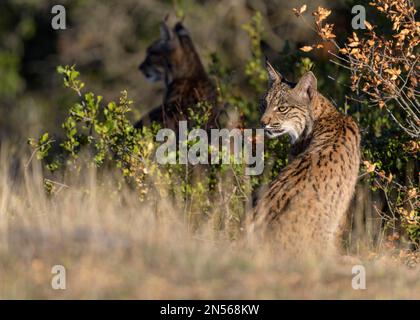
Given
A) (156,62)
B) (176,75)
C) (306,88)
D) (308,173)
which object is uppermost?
(156,62)

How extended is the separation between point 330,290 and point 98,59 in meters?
16.0

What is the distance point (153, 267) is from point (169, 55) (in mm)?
7103

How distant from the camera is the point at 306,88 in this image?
838 cm

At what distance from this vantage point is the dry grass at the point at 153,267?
18.8 feet

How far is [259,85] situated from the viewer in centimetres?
1180

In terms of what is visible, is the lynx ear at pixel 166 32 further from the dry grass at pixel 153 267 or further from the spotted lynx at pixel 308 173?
the dry grass at pixel 153 267

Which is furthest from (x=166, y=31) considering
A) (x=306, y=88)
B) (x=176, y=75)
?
(x=306, y=88)

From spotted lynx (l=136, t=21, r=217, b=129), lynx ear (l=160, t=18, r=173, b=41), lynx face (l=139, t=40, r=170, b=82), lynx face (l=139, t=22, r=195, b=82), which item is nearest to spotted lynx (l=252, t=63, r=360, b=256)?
spotted lynx (l=136, t=21, r=217, b=129)

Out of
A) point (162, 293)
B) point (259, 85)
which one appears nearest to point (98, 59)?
point (259, 85)

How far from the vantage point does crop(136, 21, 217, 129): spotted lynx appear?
36.6 feet

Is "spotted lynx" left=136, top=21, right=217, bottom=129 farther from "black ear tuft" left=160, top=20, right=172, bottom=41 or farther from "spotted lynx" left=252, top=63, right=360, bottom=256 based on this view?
"spotted lynx" left=252, top=63, right=360, bottom=256

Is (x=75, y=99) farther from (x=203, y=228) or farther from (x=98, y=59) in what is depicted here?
(x=203, y=228)

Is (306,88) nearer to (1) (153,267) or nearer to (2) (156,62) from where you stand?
(1) (153,267)

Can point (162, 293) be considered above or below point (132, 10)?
below
